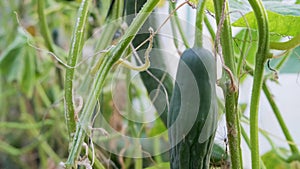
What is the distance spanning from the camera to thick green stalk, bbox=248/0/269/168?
1.17 ft

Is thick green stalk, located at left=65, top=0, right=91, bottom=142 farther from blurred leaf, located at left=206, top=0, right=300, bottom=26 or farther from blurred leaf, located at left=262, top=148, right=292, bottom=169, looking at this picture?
blurred leaf, located at left=262, top=148, right=292, bottom=169

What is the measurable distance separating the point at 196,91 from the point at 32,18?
100 centimetres

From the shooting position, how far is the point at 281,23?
454 mm

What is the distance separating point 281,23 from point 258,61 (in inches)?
3.9

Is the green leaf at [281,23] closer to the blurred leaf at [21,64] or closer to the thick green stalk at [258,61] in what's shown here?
the thick green stalk at [258,61]

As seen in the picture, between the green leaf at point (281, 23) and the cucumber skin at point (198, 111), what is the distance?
0.09 m

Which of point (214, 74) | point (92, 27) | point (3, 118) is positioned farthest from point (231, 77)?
point (3, 118)

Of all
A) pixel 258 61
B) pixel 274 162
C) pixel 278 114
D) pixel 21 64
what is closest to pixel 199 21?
pixel 258 61

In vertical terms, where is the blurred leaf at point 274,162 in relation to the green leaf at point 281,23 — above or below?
below

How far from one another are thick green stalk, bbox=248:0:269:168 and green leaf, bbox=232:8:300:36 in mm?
84

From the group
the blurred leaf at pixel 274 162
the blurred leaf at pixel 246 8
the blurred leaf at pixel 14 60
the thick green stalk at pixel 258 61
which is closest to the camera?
the thick green stalk at pixel 258 61

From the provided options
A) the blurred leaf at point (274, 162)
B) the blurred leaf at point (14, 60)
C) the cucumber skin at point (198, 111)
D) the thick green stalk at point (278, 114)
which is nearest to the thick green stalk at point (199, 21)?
the cucumber skin at point (198, 111)

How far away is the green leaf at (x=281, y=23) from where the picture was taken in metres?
0.45

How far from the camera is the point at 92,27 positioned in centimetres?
106
